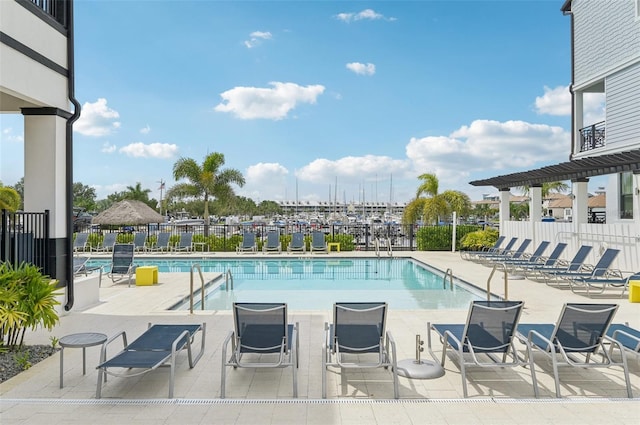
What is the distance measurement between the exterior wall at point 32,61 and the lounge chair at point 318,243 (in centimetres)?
1222

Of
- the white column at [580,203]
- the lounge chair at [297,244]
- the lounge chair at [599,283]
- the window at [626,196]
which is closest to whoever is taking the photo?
the lounge chair at [599,283]

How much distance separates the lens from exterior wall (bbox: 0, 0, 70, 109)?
6.49 meters

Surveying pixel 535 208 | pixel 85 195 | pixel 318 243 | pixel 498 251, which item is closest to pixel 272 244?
pixel 318 243

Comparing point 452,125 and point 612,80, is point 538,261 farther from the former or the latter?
point 452,125

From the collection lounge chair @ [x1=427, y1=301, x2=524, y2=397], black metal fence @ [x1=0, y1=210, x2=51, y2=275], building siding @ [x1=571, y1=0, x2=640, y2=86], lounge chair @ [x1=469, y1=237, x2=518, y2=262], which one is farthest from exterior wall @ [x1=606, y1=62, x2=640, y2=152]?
black metal fence @ [x1=0, y1=210, x2=51, y2=275]

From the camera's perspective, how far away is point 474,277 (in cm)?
1221

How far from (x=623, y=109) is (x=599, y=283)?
8.30 metres

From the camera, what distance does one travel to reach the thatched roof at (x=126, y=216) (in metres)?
20.7

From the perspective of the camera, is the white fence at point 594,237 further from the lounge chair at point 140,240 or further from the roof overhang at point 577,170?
the lounge chair at point 140,240

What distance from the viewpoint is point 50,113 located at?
25.2ft

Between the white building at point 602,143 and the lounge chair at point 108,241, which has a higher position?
the white building at point 602,143

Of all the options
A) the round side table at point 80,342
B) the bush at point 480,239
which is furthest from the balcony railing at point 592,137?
the round side table at point 80,342

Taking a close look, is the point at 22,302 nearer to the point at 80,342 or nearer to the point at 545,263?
the point at 80,342

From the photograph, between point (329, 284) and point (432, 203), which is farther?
point (432, 203)
